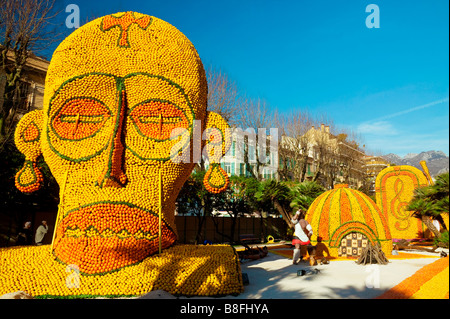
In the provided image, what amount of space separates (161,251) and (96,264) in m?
1.17

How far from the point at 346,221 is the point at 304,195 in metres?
5.55

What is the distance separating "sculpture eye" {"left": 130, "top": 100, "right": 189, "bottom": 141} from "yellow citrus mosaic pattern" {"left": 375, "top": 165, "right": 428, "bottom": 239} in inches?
589

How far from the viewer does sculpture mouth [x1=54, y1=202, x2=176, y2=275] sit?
17.2 ft

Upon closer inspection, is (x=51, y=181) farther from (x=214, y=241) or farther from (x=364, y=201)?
(x=364, y=201)

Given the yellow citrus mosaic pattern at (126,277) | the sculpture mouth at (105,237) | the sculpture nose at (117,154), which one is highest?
the sculpture nose at (117,154)

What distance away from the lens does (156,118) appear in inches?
240

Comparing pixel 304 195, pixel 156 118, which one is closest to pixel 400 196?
pixel 304 195

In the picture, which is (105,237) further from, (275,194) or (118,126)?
(275,194)

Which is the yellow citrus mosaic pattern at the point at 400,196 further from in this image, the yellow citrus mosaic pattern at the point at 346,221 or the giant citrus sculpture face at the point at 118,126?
the giant citrus sculpture face at the point at 118,126

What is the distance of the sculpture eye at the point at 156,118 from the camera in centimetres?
604

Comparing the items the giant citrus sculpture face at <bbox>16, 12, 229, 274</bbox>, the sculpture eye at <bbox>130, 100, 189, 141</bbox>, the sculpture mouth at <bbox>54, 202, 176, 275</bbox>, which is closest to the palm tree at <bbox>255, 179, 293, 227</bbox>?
the giant citrus sculpture face at <bbox>16, 12, 229, 274</bbox>

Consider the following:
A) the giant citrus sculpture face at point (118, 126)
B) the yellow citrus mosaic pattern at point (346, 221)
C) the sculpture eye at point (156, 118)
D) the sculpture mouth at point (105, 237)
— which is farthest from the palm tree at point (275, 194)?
the sculpture mouth at point (105, 237)

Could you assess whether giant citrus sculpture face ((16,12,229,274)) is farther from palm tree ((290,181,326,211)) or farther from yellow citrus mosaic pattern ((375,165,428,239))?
yellow citrus mosaic pattern ((375,165,428,239))

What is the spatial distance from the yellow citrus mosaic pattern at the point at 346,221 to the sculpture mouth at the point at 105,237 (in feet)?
22.0
